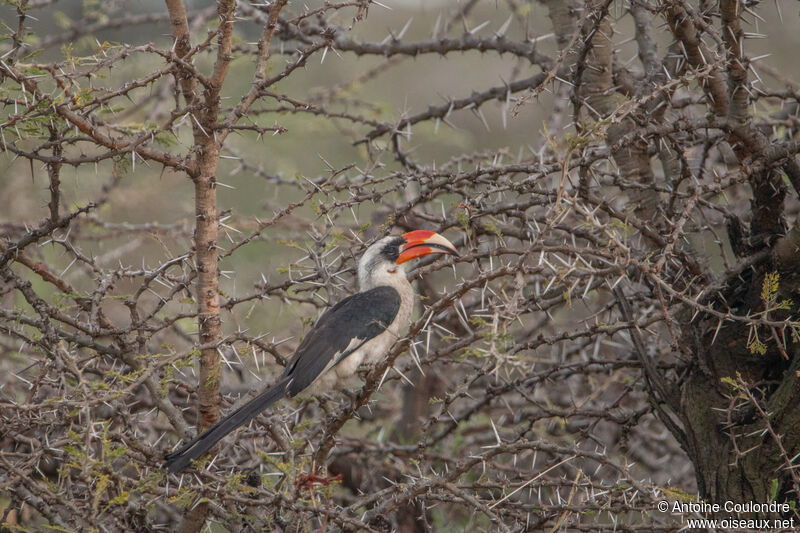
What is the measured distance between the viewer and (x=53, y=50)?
5.74 meters

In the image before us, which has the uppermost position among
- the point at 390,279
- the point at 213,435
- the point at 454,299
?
the point at 390,279

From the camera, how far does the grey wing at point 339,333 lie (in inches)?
139

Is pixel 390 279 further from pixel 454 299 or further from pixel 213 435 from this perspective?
pixel 454 299

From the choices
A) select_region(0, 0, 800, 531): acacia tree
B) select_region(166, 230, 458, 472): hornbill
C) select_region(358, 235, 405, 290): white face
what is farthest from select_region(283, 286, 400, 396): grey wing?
select_region(358, 235, 405, 290): white face

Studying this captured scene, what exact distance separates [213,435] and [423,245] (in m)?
1.59

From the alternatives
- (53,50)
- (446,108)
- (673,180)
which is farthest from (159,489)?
(53,50)

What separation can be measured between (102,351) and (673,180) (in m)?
2.46

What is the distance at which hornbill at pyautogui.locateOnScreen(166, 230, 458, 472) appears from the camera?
10.7 ft

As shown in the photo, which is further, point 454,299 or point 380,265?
point 380,265

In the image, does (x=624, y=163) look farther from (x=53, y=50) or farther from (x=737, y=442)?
(x=53, y=50)

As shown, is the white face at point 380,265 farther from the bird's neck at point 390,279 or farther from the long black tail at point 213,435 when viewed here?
the long black tail at point 213,435

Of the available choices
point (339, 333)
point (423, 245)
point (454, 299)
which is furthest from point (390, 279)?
point (454, 299)

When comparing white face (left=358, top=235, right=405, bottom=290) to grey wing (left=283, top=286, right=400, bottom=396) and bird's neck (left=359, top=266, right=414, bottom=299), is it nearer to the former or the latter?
bird's neck (left=359, top=266, right=414, bottom=299)

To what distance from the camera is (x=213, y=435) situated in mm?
2871
